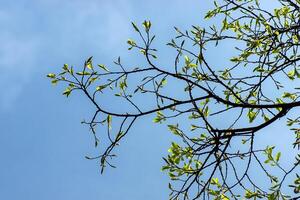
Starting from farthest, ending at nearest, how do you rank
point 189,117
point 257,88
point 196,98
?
point 257,88 → point 189,117 → point 196,98

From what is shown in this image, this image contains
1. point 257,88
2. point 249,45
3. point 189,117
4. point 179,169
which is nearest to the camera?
point 179,169

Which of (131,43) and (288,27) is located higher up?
(288,27)

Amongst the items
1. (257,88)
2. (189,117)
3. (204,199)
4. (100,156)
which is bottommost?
(204,199)

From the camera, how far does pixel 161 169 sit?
5.35m

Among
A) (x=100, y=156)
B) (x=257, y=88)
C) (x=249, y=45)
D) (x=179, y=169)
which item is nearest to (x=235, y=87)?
(x=257, y=88)

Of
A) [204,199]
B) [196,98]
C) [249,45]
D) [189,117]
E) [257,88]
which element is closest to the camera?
[196,98]

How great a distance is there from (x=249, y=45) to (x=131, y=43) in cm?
201

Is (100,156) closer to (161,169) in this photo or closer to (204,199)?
(161,169)

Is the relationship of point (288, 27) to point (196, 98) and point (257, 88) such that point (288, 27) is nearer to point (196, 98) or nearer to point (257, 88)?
point (257, 88)

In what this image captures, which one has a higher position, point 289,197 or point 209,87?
point 209,87

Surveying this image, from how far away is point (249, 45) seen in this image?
6.56 metres

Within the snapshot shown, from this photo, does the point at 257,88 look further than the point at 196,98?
Yes

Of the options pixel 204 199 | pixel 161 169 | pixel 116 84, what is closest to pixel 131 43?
pixel 116 84

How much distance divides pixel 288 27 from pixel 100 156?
3.04 m
